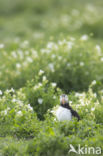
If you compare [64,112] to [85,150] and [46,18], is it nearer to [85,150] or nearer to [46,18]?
[85,150]

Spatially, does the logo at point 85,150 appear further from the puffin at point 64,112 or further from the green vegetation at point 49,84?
the puffin at point 64,112

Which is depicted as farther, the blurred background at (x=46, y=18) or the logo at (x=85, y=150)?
the blurred background at (x=46, y=18)

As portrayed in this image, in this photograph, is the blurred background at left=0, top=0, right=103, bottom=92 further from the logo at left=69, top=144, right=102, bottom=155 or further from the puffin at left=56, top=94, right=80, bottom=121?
the logo at left=69, top=144, right=102, bottom=155

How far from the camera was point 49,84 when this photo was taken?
7406 millimetres

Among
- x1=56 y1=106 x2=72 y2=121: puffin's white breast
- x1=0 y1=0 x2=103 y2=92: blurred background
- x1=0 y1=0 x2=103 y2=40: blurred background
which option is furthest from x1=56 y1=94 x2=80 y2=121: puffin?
x1=0 y1=0 x2=103 y2=40: blurred background

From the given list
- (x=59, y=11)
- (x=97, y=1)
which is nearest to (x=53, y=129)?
(x=59, y=11)

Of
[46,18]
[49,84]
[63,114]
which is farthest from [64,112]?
[46,18]

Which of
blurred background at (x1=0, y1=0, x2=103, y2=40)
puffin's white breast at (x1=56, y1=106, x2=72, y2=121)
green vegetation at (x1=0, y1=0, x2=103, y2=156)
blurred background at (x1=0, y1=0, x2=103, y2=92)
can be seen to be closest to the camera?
green vegetation at (x1=0, y1=0, x2=103, y2=156)

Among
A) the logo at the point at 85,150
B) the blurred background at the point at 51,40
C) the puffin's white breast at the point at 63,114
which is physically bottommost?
the logo at the point at 85,150

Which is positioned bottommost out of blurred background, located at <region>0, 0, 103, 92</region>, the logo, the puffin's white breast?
the logo

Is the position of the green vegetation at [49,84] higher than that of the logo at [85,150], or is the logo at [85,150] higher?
the green vegetation at [49,84]

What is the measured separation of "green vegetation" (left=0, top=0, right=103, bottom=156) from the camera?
4.67m

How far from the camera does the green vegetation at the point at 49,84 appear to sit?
15.3 feet

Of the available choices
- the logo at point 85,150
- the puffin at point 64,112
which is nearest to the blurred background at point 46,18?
the puffin at point 64,112
